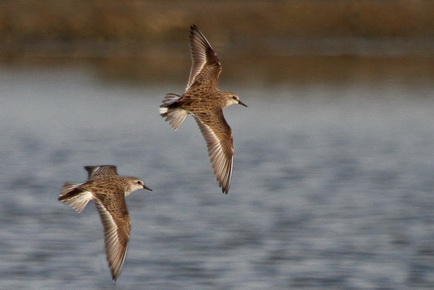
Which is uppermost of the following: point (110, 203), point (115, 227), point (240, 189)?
point (240, 189)

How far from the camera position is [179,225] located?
14242 mm

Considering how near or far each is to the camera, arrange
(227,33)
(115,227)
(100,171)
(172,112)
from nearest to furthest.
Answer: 1. (115,227)
2. (172,112)
3. (100,171)
4. (227,33)

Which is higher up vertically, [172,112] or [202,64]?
[202,64]

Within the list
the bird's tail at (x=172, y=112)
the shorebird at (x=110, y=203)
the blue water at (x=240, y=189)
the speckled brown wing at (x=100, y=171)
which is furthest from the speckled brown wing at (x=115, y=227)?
the blue water at (x=240, y=189)

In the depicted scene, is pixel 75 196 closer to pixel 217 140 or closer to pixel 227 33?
pixel 217 140

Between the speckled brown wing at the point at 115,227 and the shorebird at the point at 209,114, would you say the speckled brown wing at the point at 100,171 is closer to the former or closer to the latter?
the speckled brown wing at the point at 115,227

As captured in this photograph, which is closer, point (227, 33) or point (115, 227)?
point (115, 227)

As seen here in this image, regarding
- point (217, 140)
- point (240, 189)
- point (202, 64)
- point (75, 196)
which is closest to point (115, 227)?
point (75, 196)

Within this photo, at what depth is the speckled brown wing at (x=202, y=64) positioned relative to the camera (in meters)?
9.81

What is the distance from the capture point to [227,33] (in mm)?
32344

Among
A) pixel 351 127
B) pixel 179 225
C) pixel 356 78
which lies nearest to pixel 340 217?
pixel 179 225

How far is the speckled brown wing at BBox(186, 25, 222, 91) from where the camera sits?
Result: 981cm

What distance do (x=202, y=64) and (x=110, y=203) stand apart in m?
1.73

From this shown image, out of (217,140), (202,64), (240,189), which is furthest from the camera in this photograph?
(240,189)
